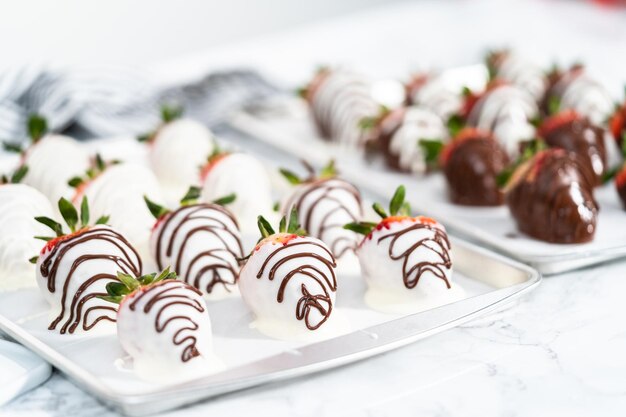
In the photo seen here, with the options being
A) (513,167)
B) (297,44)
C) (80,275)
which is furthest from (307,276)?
(297,44)

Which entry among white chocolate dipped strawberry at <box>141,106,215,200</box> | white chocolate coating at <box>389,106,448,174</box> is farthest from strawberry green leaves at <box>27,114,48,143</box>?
white chocolate coating at <box>389,106,448,174</box>

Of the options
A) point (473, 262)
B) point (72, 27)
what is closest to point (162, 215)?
point (473, 262)

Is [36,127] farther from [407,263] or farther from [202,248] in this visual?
[407,263]

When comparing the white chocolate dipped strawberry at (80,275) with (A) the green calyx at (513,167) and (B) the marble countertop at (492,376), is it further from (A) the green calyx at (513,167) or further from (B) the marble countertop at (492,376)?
(A) the green calyx at (513,167)

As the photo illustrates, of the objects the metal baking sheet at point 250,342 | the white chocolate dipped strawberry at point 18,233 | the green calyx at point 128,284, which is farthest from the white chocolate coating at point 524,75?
the green calyx at point 128,284

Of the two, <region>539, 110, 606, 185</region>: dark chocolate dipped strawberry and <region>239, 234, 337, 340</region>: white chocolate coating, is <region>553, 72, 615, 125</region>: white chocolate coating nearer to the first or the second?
<region>539, 110, 606, 185</region>: dark chocolate dipped strawberry

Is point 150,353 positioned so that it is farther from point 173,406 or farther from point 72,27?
point 72,27
